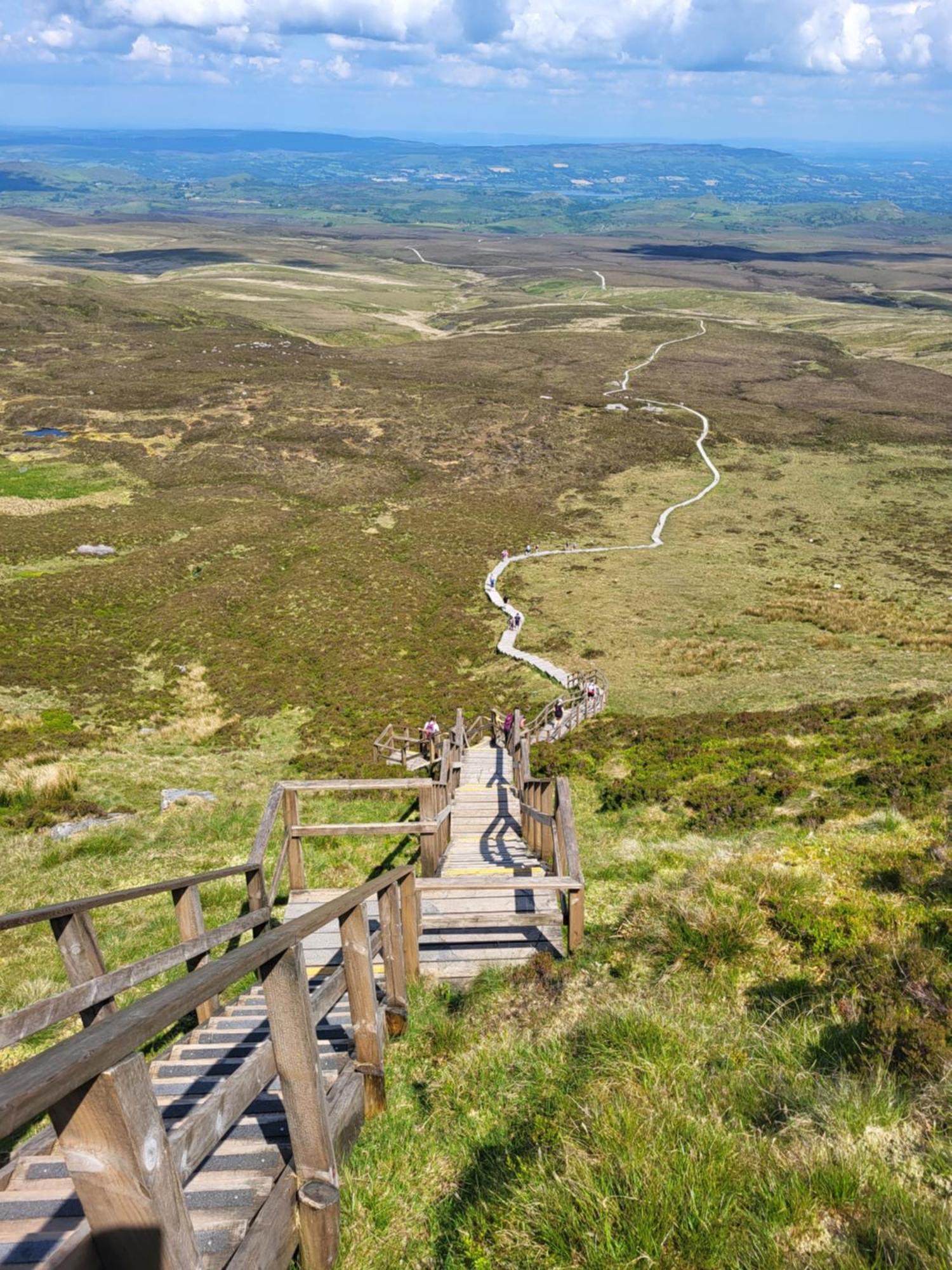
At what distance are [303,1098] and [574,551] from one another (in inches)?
2005

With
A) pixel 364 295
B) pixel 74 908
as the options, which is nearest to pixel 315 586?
pixel 74 908

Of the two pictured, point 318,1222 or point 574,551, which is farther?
point 574,551

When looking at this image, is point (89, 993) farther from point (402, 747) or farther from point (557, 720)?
point (402, 747)

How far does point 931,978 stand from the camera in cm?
625

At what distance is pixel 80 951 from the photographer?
5.04m

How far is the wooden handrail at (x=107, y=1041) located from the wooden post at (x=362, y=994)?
5.97 ft

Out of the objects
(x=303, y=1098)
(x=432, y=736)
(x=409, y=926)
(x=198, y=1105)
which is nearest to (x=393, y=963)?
(x=409, y=926)

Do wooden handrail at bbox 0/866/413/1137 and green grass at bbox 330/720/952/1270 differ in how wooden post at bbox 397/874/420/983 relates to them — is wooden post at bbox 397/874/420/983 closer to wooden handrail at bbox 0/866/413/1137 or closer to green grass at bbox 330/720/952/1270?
A: green grass at bbox 330/720/952/1270

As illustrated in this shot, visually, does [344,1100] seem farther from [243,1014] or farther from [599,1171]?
[243,1014]

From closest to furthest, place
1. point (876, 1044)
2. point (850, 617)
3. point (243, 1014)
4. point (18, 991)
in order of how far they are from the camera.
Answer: point (876, 1044), point (243, 1014), point (18, 991), point (850, 617)

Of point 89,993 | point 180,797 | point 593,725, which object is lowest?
point 593,725

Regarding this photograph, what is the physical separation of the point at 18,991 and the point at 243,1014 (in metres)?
3.18

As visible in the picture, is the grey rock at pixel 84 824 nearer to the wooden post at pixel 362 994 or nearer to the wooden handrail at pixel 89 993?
the wooden post at pixel 362 994

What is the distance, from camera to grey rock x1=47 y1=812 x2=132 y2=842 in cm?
1541
